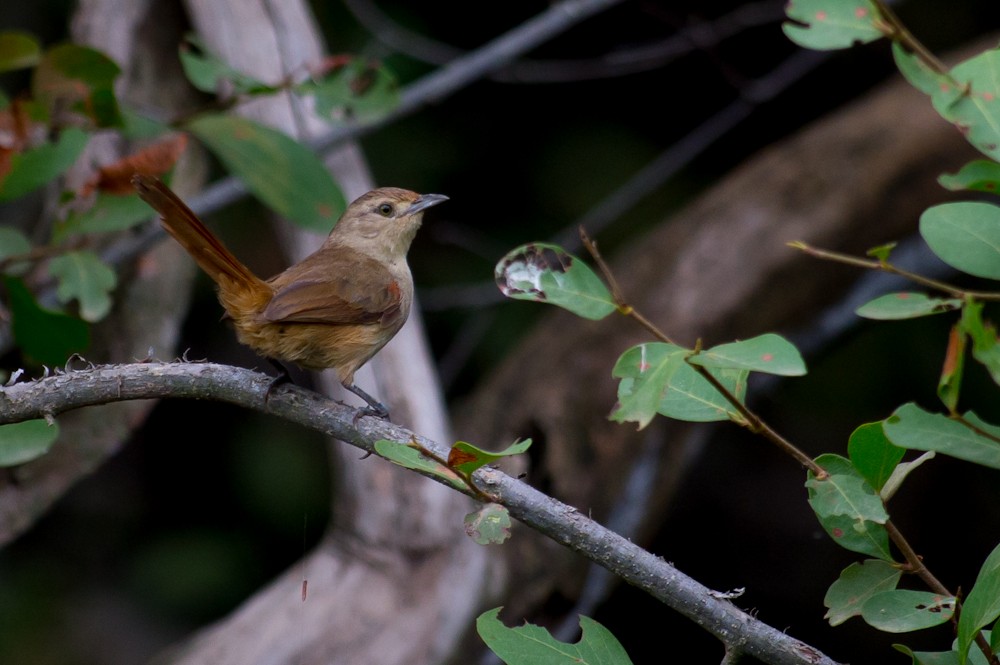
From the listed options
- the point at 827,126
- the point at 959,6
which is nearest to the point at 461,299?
the point at 827,126

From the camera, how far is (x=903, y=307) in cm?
143

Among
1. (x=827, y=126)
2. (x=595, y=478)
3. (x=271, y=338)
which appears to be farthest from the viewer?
(x=827, y=126)

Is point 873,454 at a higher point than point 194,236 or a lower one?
lower

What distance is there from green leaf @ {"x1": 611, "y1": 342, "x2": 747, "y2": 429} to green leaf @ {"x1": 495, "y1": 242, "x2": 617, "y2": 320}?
0.14 metres

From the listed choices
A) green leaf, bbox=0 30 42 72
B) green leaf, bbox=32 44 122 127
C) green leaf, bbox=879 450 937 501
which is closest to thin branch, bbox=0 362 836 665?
green leaf, bbox=879 450 937 501

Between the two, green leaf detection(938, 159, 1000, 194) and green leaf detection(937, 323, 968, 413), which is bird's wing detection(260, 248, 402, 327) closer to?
green leaf detection(938, 159, 1000, 194)

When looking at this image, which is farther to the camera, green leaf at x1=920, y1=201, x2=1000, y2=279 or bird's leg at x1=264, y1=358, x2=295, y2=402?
bird's leg at x1=264, y1=358, x2=295, y2=402

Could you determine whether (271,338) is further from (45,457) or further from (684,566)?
(684,566)

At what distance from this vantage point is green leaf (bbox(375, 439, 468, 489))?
4.38ft

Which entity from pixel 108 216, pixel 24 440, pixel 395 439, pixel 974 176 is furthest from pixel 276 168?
pixel 974 176

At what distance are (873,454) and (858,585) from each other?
0.69 feet

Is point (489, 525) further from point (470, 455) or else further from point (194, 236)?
point (194, 236)

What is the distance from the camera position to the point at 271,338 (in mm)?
2498

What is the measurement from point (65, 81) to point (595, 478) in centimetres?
218
